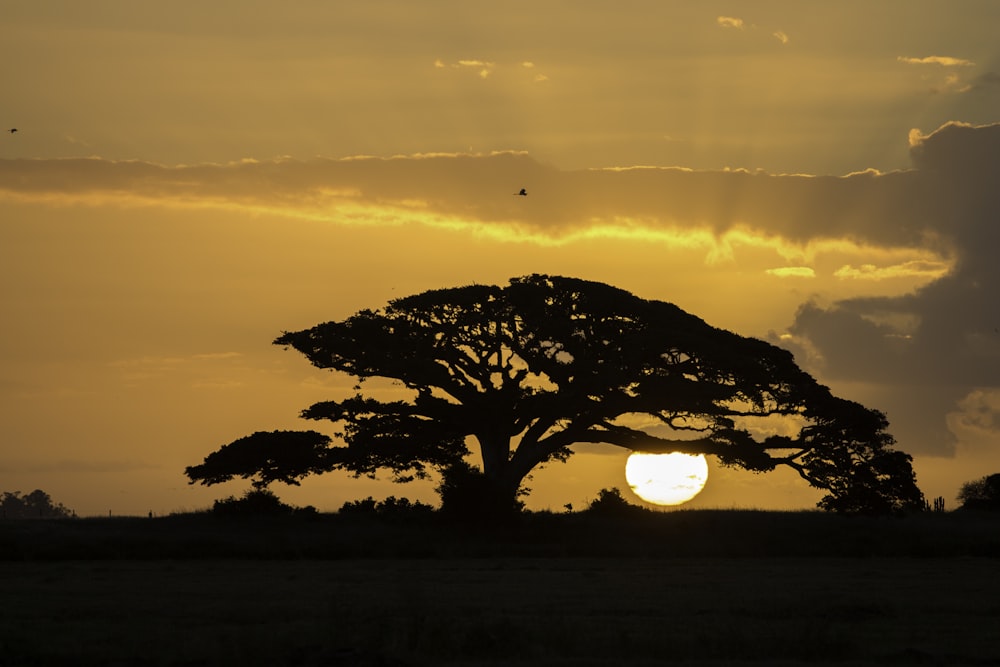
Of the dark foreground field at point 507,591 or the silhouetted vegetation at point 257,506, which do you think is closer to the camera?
the dark foreground field at point 507,591

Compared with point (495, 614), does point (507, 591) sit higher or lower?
higher

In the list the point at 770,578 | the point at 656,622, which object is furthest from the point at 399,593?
the point at 770,578

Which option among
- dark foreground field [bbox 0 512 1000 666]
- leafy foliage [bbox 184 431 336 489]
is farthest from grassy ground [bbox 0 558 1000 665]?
leafy foliage [bbox 184 431 336 489]

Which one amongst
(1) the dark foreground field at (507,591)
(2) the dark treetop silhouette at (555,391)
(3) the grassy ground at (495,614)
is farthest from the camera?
(2) the dark treetop silhouette at (555,391)

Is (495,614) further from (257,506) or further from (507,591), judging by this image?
(257,506)

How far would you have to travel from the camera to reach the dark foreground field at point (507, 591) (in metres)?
31.8

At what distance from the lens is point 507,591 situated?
1795 inches

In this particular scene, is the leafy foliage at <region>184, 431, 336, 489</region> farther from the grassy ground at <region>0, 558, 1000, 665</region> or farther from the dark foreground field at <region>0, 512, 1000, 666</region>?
the grassy ground at <region>0, 558, 1000, 665</region>

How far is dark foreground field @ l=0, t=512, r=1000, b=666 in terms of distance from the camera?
31750 mm

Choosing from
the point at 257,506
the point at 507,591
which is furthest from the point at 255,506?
the point at 507,591

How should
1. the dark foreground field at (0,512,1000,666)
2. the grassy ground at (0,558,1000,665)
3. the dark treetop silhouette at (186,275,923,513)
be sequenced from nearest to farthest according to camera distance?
1. the grassy ground at (0,558,1000,665)
2. the dark foreground field at (0,512,1000,666)
3. the dark treetop silhouette at (186,275,923,513)

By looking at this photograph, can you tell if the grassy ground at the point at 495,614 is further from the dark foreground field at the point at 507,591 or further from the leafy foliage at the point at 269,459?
the leafy foliage at the point at 269,459

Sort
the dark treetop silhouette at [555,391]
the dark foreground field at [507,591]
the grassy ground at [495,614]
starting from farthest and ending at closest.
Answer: the dark treetop silhouette at [555,391] < the dark foreground field at [507,591] < the grassy ground at [495,614]

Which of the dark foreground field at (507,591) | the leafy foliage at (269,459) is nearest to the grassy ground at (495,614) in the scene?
the dark foreground field at (507,591)
